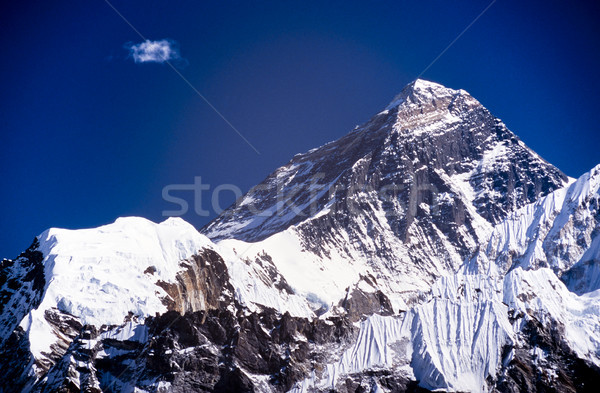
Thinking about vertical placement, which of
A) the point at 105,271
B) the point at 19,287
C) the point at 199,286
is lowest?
the point at 105,271

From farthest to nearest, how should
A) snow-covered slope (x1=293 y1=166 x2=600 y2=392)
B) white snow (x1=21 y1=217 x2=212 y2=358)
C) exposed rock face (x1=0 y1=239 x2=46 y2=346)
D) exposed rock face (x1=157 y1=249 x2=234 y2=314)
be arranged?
exposed rock face (x1=157 y1=249 x2=234 y2=314)
exposed rock face (x1=0 y1=239 x2=46 y2=346)
white snow (x1=21 y1=217 x2=212 y2=358)
snow-covered slope (x1=293 y1=166 x2=600 y2=392)

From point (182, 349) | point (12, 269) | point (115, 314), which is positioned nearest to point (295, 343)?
point (182, 349)

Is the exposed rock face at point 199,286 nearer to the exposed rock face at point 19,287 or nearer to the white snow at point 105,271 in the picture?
the white snow at point 105,271

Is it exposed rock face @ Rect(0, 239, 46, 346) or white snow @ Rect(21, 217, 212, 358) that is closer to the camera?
white snow @ Rect(21, 217, 212, 358)

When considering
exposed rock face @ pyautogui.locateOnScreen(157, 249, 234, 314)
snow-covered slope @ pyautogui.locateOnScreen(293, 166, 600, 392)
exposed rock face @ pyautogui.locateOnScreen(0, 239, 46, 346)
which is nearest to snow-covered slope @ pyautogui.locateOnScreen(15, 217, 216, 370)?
exposed rock face @ pyautogui.locateOnScreen(157, 249, 234, 314)

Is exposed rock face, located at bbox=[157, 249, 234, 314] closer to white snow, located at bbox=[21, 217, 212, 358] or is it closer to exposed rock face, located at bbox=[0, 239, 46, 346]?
white snow, located at bbox=[21, 217, 212, 358]

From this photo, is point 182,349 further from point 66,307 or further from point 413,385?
point 413,385

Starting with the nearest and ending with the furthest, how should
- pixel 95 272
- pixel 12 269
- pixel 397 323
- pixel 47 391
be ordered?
pixel 47 391 → pixel 397 323 → pixel 95 272 → pixel 12 269

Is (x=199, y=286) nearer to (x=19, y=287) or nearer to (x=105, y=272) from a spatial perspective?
(x=105, y=272)

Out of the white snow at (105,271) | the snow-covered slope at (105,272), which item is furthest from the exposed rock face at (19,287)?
A: the white snow at (105,271)

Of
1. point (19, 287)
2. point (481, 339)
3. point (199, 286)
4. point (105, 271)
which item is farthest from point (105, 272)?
point (481, 339)

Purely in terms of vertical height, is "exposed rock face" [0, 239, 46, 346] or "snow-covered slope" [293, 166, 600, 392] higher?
"exposed rock face" [0, 239, 46, 346]
